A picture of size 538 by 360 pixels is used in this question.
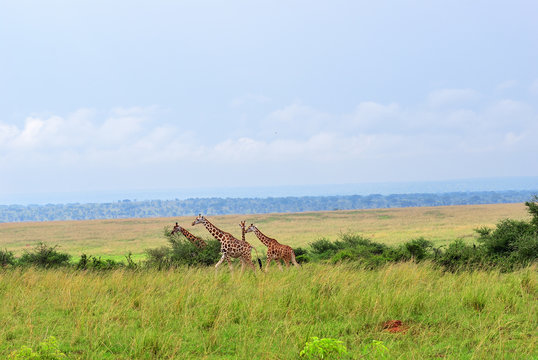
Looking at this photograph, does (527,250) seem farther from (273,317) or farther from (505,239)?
(273,317)

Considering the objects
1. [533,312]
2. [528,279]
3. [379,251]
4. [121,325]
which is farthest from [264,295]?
[379,251]

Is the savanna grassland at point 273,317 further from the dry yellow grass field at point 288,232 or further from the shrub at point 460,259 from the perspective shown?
the dry yellow grass field at point 288,232

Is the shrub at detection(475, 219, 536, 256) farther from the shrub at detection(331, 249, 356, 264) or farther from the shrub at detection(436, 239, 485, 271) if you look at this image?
the shrub at detection(331, 249, 356, 264)

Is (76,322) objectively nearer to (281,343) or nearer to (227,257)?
(281,343)

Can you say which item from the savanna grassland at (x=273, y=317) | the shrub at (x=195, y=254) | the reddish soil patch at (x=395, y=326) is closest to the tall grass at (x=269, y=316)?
the savanna grassland at (x=273, y=317)

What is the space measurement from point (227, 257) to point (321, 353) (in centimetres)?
928

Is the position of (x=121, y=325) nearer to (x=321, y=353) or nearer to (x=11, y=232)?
(x=321, y=353)

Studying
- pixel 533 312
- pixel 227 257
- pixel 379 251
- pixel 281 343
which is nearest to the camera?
pixel 281 343

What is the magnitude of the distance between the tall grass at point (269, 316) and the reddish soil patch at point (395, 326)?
125 mm

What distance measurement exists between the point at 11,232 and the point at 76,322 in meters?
87.7

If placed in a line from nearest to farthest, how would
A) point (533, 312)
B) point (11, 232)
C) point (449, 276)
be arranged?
point (533, 312) < point (449, 276) < point (11, 232)

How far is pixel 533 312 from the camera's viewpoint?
10438 millimetres

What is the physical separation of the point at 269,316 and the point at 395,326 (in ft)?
7.20

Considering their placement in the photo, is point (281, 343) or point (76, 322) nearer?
point (281, 343)
